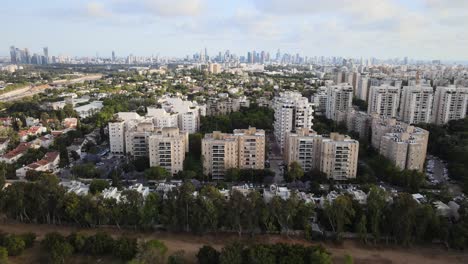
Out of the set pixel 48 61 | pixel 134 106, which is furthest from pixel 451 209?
pixel 48 61

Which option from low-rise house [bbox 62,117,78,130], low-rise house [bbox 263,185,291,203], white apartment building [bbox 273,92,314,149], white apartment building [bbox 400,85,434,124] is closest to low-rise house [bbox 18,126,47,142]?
low-rise house [bbox 62,117,78,130]

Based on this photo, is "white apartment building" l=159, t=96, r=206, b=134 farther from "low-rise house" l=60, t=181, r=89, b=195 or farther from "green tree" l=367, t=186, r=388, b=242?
"green tree" l=367, t=186, r=388, b=242

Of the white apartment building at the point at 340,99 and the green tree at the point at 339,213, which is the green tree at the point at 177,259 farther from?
the white apartment building at the point at 340,99

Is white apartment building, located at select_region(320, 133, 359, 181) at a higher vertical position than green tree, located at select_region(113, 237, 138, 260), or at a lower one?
higher

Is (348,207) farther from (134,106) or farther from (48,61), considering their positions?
(48,61)

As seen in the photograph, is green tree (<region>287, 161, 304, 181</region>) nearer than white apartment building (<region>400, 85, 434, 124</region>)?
Yes

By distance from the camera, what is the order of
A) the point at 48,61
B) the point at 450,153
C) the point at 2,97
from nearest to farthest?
the point at 450,153
the point at 2,97
the point at 48,61

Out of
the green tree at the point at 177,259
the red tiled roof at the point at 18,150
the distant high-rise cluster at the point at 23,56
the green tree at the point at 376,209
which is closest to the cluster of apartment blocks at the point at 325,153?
the green tree at the point at 376,209
